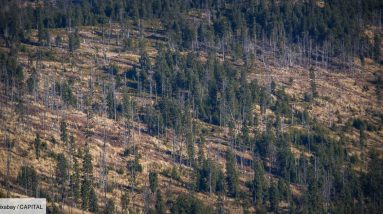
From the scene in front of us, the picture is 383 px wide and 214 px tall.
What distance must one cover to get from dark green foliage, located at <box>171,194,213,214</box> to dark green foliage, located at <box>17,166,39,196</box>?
84.2ft

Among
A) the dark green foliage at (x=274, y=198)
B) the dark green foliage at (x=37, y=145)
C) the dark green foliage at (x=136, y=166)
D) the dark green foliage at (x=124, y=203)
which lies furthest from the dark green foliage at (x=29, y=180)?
the dark green foliage at (x=274, y=198)

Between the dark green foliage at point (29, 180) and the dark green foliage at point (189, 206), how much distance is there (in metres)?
25.7

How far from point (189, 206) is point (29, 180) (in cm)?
2940

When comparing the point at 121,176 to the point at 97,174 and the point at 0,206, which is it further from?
the point at 0,206

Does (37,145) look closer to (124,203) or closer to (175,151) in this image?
(124,203)

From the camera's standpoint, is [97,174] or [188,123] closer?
[97,174]

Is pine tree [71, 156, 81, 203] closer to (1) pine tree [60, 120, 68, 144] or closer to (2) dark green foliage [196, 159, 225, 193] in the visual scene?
(1) pine tree [60, 120, 68, 144]

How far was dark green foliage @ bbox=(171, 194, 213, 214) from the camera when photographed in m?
142

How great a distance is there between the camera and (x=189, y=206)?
472ft

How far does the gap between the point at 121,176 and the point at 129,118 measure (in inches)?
1119

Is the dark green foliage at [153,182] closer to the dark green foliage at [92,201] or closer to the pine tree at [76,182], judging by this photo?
the pine tree at [76,182]

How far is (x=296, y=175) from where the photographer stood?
6649 inches

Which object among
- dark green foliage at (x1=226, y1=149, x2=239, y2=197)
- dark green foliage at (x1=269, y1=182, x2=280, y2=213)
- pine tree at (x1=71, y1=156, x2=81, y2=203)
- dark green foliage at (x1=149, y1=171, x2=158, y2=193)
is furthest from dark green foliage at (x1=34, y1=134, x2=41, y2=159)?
dark green foliage at (x1=269, y1=182, x2=280, y2=213)

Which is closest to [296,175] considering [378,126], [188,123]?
[188,123]
